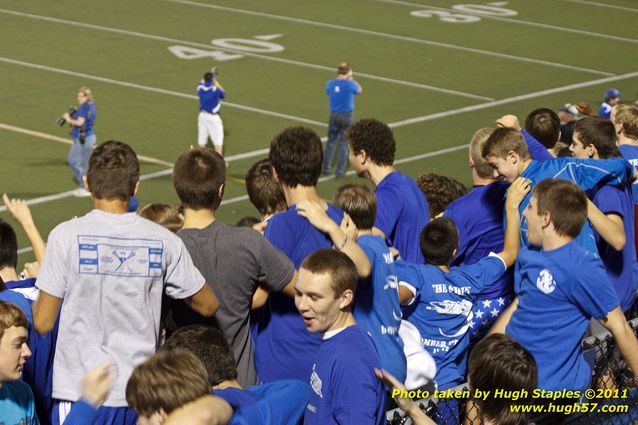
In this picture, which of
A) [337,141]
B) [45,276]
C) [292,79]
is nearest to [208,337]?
[45,276]

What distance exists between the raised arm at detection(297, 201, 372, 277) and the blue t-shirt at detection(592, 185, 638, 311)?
177cm

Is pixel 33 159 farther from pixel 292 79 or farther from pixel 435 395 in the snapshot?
pixel 435 395

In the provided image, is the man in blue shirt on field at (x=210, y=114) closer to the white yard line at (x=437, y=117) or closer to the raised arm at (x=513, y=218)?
the white yard line at (x=437, y=117)

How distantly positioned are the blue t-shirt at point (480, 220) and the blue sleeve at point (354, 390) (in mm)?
2374

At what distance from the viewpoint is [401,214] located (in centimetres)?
745

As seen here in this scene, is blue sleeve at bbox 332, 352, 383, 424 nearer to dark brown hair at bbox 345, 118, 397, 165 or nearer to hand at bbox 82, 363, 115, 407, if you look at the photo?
hand at bbox 82, 363, 115, 407

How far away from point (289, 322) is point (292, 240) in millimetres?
451

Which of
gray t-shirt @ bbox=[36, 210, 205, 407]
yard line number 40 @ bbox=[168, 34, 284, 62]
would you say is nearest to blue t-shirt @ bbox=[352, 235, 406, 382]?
gray t-shirt @ bbox=[36, 210, 205, 407]

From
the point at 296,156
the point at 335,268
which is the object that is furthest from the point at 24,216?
the point at 335,268

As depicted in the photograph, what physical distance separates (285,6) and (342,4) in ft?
6.14

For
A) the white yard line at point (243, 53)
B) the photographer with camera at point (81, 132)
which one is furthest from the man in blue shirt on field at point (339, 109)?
the white yard line at point (243, 53)

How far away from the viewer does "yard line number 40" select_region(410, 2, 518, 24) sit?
109 feet

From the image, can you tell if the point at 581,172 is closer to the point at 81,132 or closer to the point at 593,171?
the point at 593,171

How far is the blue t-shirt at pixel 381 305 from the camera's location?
620 centimetres
